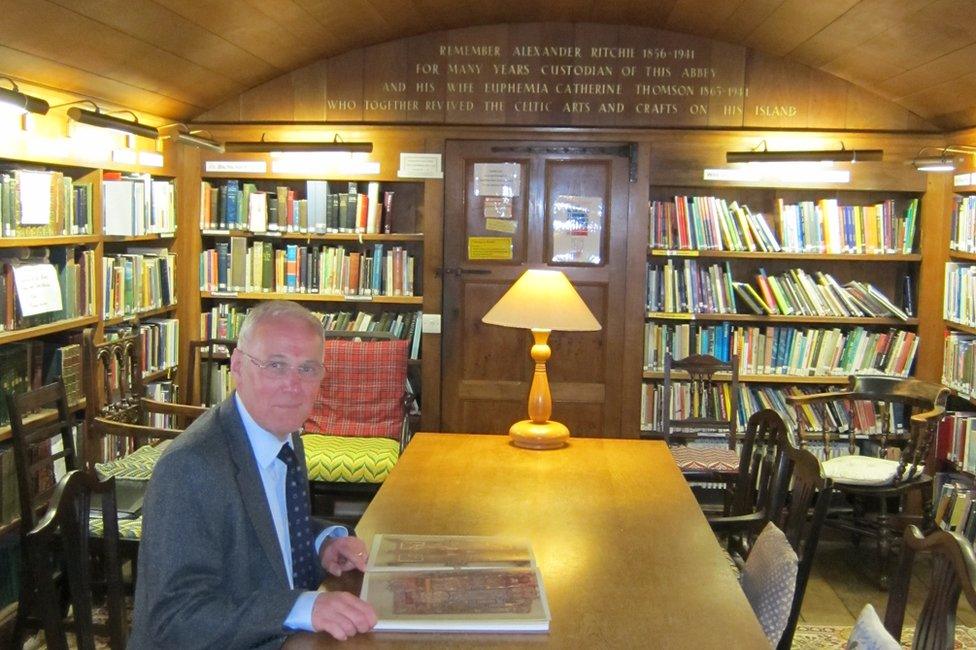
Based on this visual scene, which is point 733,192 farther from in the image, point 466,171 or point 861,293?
point 466,171

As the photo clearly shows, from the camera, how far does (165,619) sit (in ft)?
5.77

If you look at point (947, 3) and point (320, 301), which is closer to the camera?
point (947, 3)

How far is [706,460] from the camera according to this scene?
4852 millimetres

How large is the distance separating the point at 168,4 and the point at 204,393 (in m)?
2.57

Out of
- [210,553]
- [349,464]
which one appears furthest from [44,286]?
[210,553]

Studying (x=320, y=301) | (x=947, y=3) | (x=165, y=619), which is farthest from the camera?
(x=320, y=301)

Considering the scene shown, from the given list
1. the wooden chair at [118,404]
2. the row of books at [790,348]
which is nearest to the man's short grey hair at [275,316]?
the wooden chair at [118,404]

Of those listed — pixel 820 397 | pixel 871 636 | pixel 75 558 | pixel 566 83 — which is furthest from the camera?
pixel 566 83

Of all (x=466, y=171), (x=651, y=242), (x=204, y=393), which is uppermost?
(x=466, y=171)

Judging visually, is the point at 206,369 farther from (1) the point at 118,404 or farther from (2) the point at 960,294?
(2) the point at 960,294

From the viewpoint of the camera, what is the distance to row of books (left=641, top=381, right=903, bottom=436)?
554 centimetres

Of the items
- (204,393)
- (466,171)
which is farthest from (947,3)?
(204,393)

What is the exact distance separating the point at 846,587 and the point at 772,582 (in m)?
2.71

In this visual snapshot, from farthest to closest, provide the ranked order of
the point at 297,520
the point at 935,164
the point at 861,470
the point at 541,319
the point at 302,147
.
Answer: the point at 302,147
the point at 935,164
the point at 861,470
the point at 541,319
the point at 297,520
